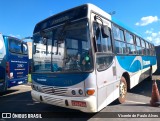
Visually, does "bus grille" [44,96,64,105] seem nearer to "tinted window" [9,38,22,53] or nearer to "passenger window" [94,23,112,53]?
"passenger window" [94,23,112,53]

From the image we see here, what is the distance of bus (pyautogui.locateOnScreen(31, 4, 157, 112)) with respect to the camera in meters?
4.91

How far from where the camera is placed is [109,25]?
633 centimetres

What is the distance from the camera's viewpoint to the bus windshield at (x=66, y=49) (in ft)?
16.4

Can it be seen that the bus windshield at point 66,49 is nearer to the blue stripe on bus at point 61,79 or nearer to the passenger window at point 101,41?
the blue stripe on bus at point 61,79

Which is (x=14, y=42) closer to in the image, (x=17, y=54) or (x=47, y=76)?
(x=17, y=54)

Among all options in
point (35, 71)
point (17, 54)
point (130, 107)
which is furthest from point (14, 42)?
point (130, 107)

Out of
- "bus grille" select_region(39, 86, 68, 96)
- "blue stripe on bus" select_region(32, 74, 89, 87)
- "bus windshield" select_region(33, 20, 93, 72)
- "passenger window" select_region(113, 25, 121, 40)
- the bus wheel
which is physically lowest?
the bus wheel

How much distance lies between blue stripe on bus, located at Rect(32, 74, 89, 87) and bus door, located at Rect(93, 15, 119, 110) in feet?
1.62

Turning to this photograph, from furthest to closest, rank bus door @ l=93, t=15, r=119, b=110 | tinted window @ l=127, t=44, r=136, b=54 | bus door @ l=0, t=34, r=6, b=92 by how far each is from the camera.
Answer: bus door @ l=0, t=34, r=6, b=92
tinted window @ l=127, t=44, r=136, b=54
bus door @ l=93, t=15, r=119, b=110

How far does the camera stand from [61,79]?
5242 mm

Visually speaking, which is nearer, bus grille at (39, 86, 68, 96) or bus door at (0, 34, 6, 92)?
bus grille at (39, 86, 68, 96)

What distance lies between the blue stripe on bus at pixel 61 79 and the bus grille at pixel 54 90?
11 cm

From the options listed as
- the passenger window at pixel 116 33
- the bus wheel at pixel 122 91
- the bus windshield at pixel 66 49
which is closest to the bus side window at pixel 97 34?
the bus windshield at pixel 66 49

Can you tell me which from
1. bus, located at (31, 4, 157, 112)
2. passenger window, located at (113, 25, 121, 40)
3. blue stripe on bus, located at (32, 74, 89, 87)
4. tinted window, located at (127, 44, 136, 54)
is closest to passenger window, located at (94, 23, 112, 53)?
bus, located at (31, 4, 157, 112)
